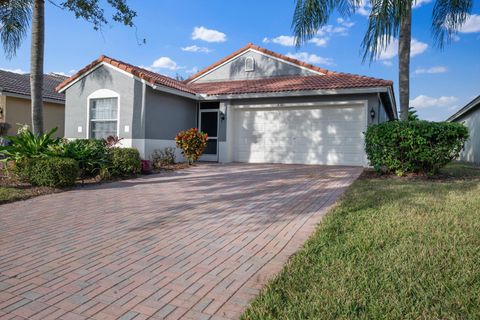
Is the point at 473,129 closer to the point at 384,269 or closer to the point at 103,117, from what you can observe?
the point at 103,117

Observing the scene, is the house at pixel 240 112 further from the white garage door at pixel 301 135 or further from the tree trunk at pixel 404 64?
the tree trunk at pixel 404 64

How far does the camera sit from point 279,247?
13.1 ft

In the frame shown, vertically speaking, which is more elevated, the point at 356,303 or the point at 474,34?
the point at 474,34

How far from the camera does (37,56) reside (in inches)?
391

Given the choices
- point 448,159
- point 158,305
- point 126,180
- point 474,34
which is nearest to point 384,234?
point 158,305

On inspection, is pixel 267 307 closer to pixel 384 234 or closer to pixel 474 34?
pixel 384 234

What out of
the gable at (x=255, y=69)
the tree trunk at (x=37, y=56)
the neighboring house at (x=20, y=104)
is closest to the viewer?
the tree trunk at (x=37, y=56)

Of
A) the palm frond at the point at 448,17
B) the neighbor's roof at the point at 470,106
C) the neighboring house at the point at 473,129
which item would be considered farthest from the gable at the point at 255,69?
the neighboring house at the point at 473,129

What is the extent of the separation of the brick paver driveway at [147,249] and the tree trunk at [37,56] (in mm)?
4095

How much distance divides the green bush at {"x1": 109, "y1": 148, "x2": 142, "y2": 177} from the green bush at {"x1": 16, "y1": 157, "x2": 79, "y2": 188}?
1.66 metres

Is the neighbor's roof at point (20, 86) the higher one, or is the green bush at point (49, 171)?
the neighbor's roof at point (20, 86)

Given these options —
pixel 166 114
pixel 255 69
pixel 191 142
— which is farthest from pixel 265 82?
pixel 191 142

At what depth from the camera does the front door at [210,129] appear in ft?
50.1

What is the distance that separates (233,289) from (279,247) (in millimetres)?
1165
